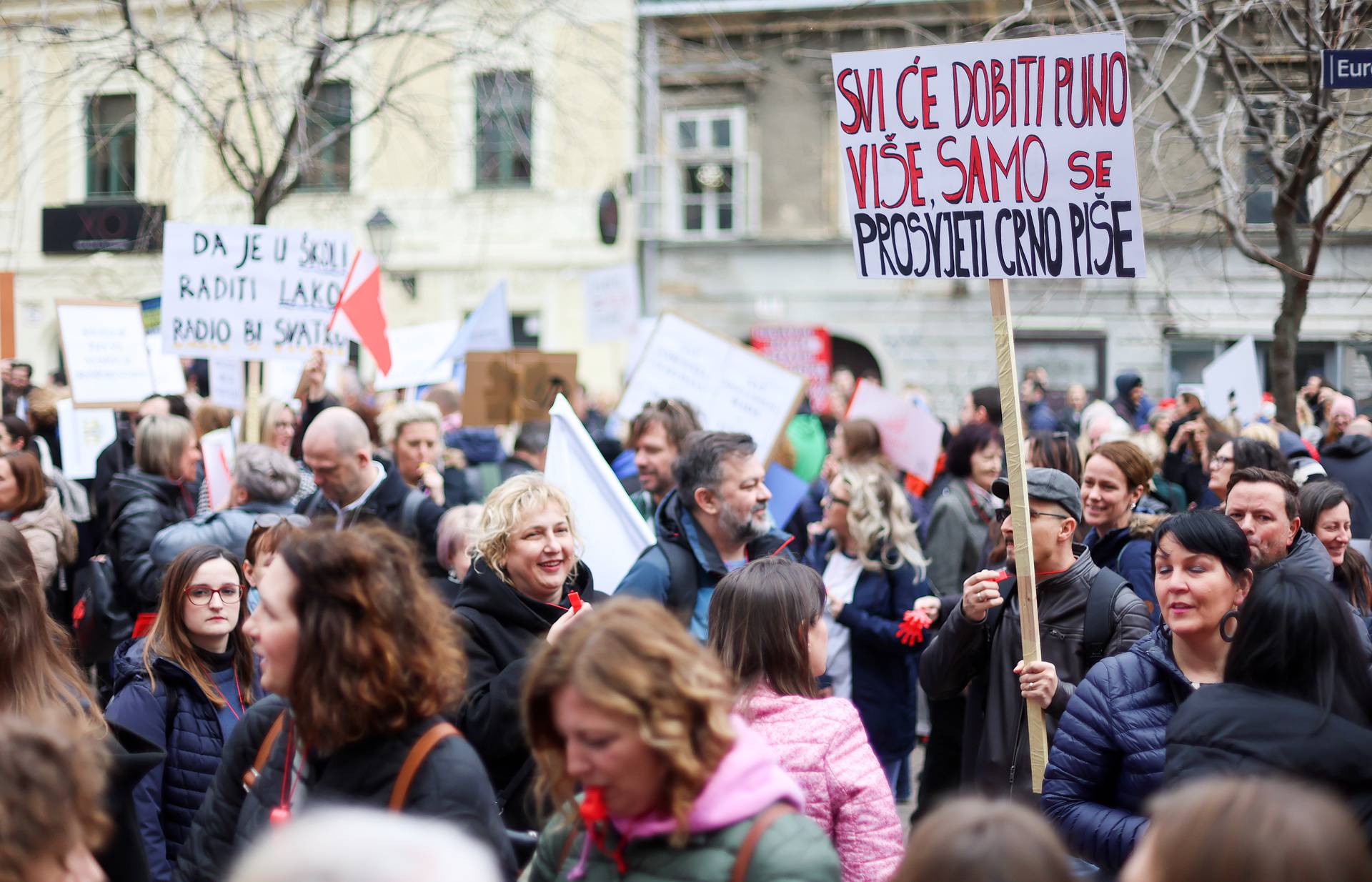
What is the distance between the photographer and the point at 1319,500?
4.90 meters

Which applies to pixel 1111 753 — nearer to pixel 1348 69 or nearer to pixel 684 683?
pixel 684 683

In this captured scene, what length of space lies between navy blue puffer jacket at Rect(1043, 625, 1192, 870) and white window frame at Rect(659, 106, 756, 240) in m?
19.3

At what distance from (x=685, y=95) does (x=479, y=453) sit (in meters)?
14.8

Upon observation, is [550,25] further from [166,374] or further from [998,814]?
[998,814]

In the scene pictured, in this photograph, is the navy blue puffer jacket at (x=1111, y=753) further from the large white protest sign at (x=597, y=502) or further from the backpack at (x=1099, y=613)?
the large white protest sign at (x=597, y=502)

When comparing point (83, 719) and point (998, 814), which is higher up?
point (998, 814)

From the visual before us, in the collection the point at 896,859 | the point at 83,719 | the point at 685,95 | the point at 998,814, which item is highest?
the point at 685,95

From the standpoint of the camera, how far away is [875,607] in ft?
18.6

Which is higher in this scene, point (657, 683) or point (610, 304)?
point (610, 304)

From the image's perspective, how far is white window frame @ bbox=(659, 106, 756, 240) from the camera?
72.3 ft

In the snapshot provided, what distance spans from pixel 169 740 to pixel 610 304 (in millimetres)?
9903

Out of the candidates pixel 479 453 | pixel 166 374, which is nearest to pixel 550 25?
pixel 166 374

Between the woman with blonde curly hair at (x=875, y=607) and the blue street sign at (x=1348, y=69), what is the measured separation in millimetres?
2460

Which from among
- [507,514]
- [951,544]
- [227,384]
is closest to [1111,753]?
[507,514]
